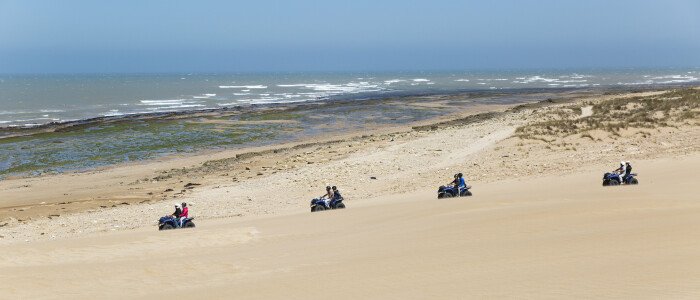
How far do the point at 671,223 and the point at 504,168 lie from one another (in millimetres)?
10746

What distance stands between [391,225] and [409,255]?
3.16m

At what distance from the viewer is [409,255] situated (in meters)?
11.8

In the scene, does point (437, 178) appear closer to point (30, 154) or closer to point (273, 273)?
point (273, 273)

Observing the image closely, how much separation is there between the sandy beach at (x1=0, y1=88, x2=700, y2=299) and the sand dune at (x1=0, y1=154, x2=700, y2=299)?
49 millimetres

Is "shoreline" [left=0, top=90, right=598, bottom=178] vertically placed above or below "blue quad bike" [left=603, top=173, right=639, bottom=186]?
below

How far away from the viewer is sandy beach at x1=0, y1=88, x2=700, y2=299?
1014 cm

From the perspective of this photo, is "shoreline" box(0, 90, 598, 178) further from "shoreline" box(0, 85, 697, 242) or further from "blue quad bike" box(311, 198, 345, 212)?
"blue quad bike" box(311, 198, 345, 212)

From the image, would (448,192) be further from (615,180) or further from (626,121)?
(626,121)

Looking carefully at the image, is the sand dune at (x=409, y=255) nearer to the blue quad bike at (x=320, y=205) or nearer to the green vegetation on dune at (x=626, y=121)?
the blue quad bike at (x=320, y=205)

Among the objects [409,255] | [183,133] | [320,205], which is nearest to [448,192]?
[320,205]

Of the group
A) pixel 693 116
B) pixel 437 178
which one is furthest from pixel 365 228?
pixel 693 116

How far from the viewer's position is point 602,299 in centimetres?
856

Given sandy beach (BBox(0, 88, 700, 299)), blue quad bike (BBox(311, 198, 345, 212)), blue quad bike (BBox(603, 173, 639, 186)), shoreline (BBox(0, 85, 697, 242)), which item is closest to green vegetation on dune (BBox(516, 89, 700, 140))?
sandy beach (BBox(0, 88, 700, 299))

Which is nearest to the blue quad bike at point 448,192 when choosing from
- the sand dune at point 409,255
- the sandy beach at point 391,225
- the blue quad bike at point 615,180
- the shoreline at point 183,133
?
the sandy beach at point 391,225
